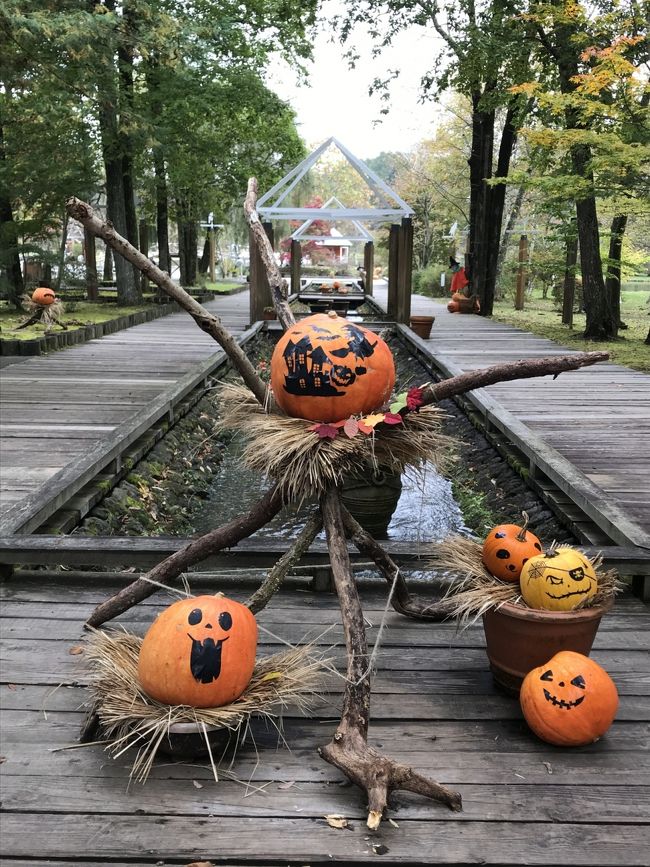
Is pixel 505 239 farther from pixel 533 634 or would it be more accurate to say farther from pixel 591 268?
pixel 533 634

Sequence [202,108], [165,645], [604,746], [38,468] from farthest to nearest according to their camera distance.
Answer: [202,108]
[38,468]
[604,746]
[165,645]

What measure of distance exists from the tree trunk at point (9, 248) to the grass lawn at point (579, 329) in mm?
8942

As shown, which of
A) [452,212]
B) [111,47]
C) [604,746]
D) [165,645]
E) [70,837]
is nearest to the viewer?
[70,837]

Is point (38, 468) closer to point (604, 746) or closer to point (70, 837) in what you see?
point (70, 837)

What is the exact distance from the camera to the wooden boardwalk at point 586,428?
4.43 metres

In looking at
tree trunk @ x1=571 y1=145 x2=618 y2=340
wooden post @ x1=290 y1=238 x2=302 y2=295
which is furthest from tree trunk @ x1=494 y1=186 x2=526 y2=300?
tree trunk @ x1=571 y1=145 x2=618 y2=340

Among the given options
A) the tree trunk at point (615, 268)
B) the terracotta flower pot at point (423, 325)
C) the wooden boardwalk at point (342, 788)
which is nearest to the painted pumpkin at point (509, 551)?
the wooden boardwalk at point (342, 788)

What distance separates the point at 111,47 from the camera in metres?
11.9

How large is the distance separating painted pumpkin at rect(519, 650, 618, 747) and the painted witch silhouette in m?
1.08

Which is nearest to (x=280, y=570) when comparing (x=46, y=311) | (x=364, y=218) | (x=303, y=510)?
(x=303, y=510)

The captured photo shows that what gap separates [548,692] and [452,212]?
1257 inches

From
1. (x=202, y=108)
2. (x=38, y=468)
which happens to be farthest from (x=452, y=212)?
(x=38, y=468)

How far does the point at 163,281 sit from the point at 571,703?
1805 mm

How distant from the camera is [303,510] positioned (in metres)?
6.93
